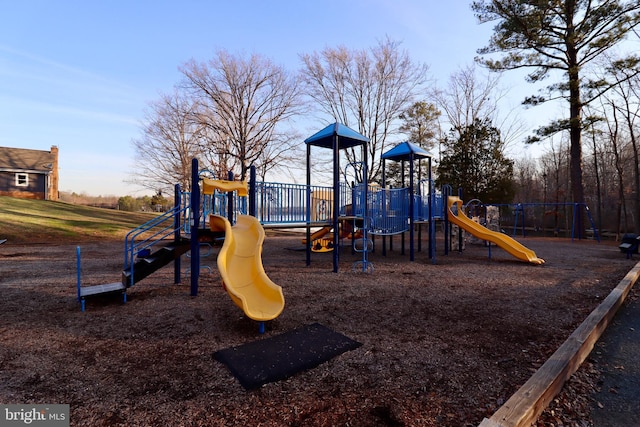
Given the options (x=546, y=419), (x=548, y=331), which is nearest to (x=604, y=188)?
(x=548, y=331)

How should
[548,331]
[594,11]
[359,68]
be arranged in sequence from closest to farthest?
1. [548,331]
2. [594,11]
3. [359,68]

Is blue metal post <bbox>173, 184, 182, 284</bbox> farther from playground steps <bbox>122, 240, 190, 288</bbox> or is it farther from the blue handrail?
playground steps <bbox>122, 240, 190, 288</bbox>

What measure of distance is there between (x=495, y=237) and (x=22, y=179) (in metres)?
39.0

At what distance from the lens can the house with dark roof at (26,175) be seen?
2818 cm

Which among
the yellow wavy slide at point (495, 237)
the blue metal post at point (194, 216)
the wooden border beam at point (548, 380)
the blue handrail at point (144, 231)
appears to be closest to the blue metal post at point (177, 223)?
the blue handrail at point (144, 231)

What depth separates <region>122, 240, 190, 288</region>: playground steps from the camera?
5160 mm

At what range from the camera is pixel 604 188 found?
28.6 meters

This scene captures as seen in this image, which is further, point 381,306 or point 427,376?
point 381,306

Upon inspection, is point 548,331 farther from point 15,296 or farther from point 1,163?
point 1,163

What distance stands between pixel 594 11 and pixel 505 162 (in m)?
8.06

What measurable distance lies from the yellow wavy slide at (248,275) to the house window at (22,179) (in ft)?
115

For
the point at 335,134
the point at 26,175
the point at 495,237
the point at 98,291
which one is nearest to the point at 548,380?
the point at 98,291

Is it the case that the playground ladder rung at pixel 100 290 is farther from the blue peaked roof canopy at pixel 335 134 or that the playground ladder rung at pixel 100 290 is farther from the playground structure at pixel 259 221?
the blue peaked roof canopy at pixel 335 134

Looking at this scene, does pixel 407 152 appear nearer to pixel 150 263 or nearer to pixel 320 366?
pixel 150 263
